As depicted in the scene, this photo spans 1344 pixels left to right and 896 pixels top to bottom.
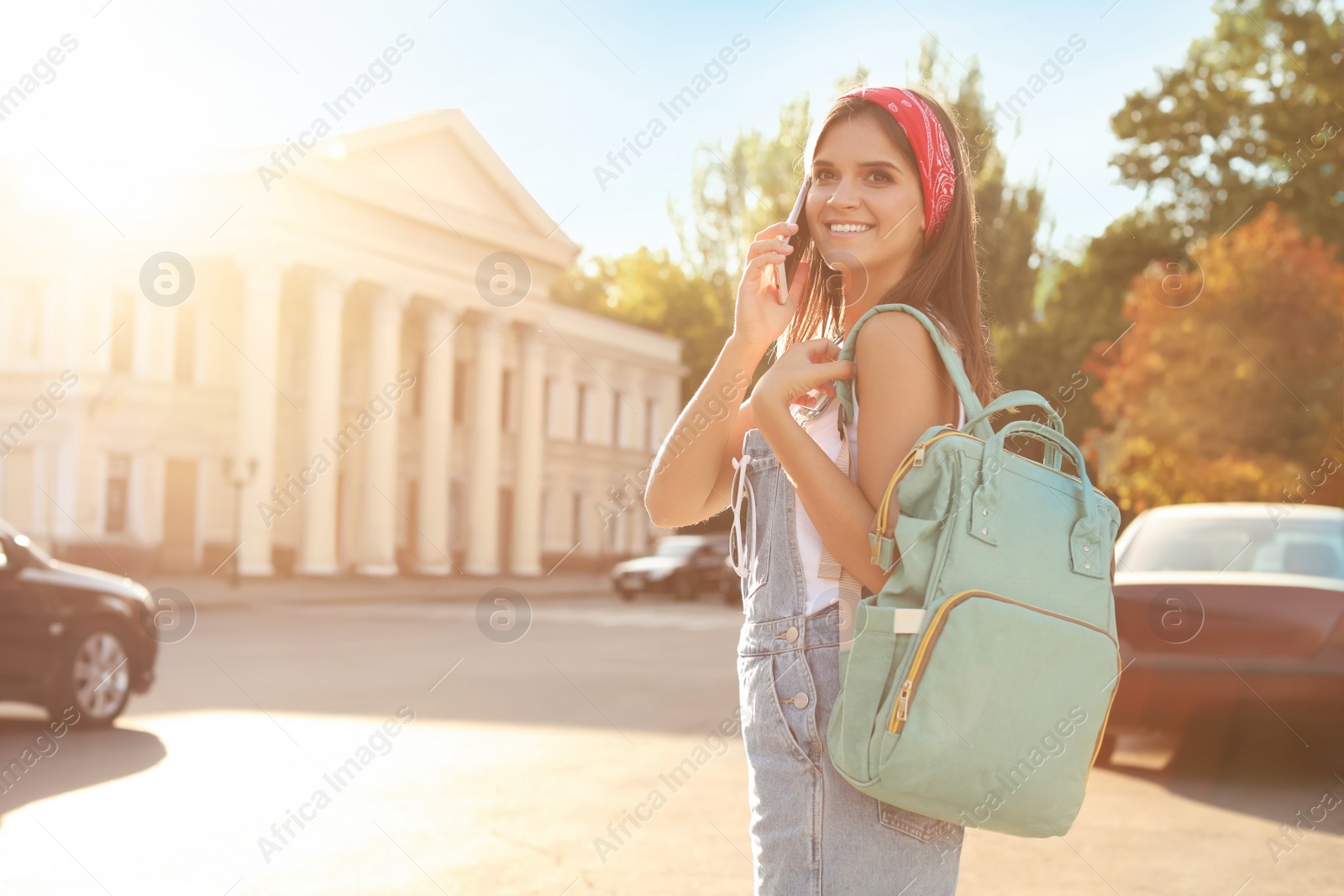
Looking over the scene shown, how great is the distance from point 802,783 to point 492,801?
566 centimetres

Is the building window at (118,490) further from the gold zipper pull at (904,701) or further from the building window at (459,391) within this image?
the gold zipper pull at (904,701)

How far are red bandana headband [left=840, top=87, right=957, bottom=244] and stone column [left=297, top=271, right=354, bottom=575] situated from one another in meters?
41.0

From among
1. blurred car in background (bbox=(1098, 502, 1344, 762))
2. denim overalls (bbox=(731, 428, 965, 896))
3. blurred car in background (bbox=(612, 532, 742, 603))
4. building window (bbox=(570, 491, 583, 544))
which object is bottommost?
building window (bbox=(570, 491, 583, 544))

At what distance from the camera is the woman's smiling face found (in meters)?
2.19

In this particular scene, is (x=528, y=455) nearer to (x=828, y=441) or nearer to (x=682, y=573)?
(x=682, y=573)

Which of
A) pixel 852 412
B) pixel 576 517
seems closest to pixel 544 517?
pixel 576 517

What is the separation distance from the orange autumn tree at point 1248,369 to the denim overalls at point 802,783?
25.2m

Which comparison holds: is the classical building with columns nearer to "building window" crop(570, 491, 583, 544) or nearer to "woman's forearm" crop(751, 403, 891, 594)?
"building window" crop(570, 491, 583, 544)

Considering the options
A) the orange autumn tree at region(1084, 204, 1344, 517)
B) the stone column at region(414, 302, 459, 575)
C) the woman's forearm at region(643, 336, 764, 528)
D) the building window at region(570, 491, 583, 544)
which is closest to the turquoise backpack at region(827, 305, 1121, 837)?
the woman's forearm at region(643, 336, 764, 528)

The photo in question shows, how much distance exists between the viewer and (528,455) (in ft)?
175

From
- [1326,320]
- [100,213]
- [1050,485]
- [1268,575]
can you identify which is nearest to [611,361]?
[100,213]

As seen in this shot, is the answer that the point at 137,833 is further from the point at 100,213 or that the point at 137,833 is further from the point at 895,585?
the point at 100,213

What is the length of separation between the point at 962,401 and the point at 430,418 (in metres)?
47.4

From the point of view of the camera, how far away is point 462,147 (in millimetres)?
48281
